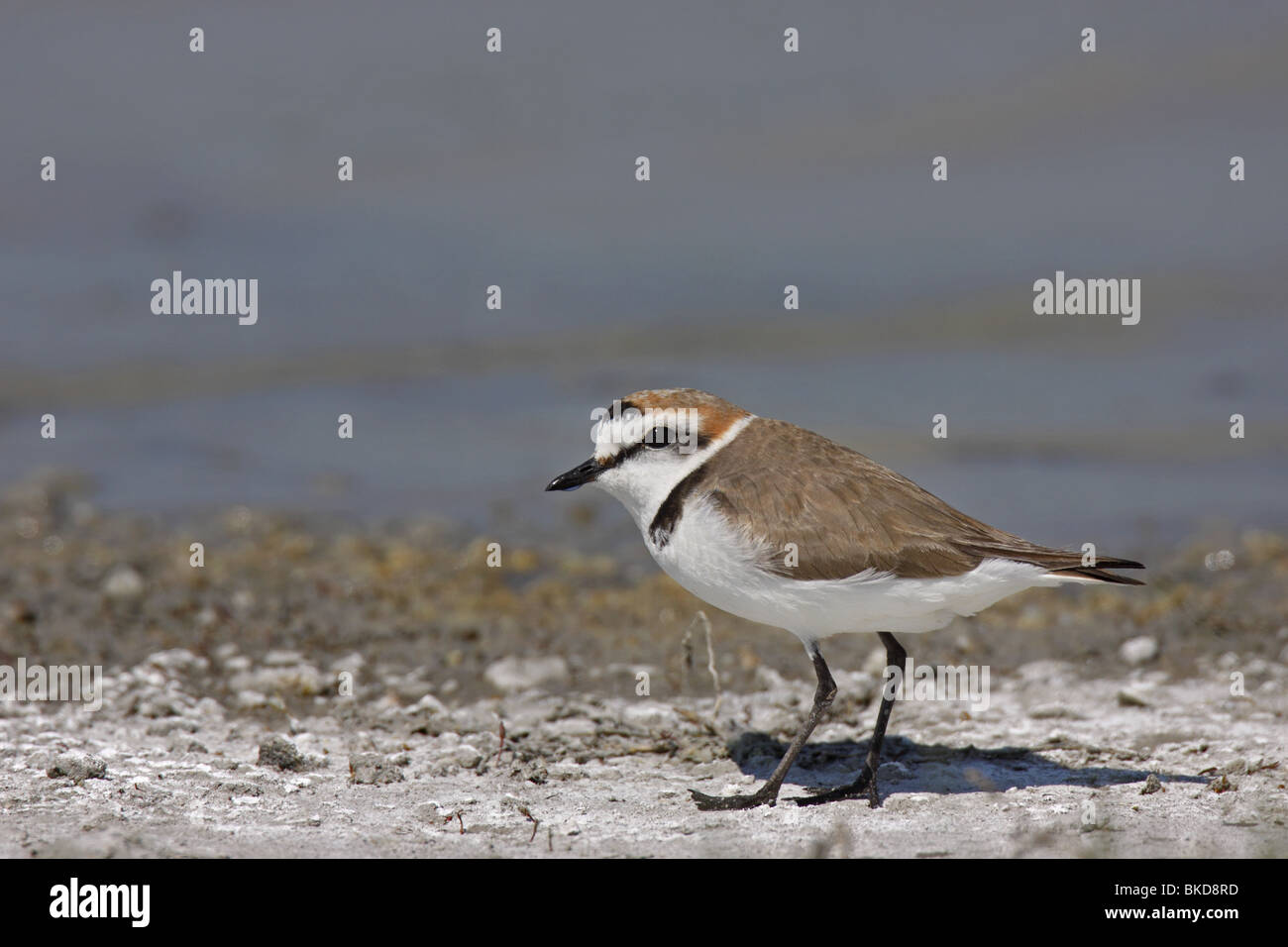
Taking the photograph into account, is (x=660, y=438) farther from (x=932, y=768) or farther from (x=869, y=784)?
(x=932, y=768)

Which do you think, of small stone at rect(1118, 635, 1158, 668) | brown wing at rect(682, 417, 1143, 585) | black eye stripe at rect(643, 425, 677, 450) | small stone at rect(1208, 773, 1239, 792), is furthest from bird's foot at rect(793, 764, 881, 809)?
small stone at rect(1118, 635, 1158, 668)

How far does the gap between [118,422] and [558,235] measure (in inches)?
203

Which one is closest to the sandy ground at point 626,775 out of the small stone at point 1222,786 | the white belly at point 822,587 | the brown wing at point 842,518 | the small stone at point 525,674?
the small stone at point 1222,786

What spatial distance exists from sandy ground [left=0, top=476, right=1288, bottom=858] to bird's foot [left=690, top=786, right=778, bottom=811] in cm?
8

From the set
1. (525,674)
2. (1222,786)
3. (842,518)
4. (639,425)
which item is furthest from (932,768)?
(525,674)

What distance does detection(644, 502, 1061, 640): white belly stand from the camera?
541cm

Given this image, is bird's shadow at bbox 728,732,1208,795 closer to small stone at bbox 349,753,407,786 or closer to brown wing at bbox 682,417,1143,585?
brown wing at bbox 682,417,1143,585

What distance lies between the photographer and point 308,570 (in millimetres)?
8836

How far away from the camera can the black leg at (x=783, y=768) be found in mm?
5469

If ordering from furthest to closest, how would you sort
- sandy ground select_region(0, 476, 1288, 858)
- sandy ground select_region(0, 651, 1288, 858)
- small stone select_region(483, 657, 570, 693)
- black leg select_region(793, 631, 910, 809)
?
small stone select_region(483, 657, 570, 693) < black leg select_region(793, 631, 910, 809) < sandy ground select_region(0, 476, 1288, 858) < sandy ground select_region(0, 651, 1288, 858)

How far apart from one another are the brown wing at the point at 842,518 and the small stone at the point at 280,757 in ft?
6.53

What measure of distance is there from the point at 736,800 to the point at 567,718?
4.68 feet

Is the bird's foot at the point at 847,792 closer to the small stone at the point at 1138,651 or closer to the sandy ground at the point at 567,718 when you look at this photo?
the sandy ground at the point at 567,718
